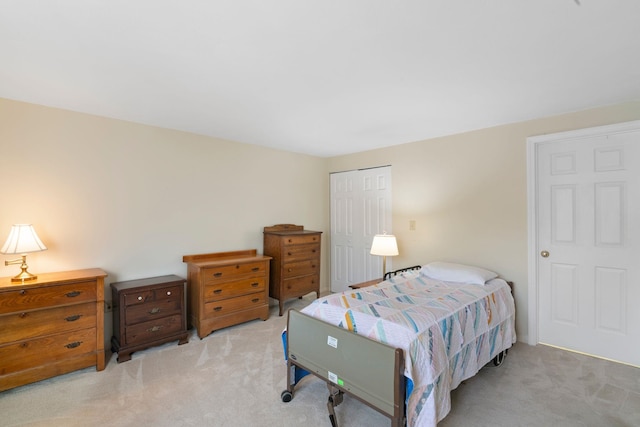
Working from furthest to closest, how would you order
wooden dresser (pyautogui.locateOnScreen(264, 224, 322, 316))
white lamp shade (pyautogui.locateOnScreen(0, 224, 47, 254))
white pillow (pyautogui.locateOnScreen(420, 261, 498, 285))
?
wooden dresser (pyautogui.locateOnScreen(264, 224, 322, 316)) → white pillow (pyautogui.locateOnScreen(420, 261, 498, 285)) → white lamp shade (pyautogui.locateOnScreen(0, 224, 47, 254))

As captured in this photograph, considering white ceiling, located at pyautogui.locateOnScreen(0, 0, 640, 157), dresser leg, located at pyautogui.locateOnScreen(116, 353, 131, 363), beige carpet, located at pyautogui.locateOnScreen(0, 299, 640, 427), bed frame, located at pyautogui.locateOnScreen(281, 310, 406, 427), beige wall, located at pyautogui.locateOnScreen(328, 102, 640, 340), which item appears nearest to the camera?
white ceiling, located at pyautogui.locateOnScreen(0, 0, 640, 157)

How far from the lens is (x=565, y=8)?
1.39 metres

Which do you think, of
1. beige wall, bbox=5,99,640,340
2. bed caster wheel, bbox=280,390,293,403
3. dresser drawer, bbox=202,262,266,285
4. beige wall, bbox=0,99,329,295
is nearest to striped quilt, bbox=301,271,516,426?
bed caster wheel, bbox=280,390,293,403

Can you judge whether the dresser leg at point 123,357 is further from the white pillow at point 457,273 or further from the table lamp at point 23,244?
the white pillow at point 457,273

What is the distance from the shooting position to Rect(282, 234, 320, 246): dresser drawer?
3953 mm

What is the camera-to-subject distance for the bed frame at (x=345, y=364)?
1583 millimetres

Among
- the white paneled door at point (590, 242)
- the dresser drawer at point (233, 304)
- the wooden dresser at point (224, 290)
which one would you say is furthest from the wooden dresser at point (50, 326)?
the white paneled door at point (590, 242)

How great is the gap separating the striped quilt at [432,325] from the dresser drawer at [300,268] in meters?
1.58

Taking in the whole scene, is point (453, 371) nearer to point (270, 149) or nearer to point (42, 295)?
point (42, 295)

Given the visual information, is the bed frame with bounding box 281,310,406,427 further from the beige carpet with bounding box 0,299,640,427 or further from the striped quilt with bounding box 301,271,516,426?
the beige carpet with bounding box 0,299,640,427

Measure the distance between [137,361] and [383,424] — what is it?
2.22 m

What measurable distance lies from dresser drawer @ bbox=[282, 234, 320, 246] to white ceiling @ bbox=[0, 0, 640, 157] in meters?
1.65

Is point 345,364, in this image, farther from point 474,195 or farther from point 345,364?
point 474,195

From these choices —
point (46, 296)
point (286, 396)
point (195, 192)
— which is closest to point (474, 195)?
point (286, 396)
